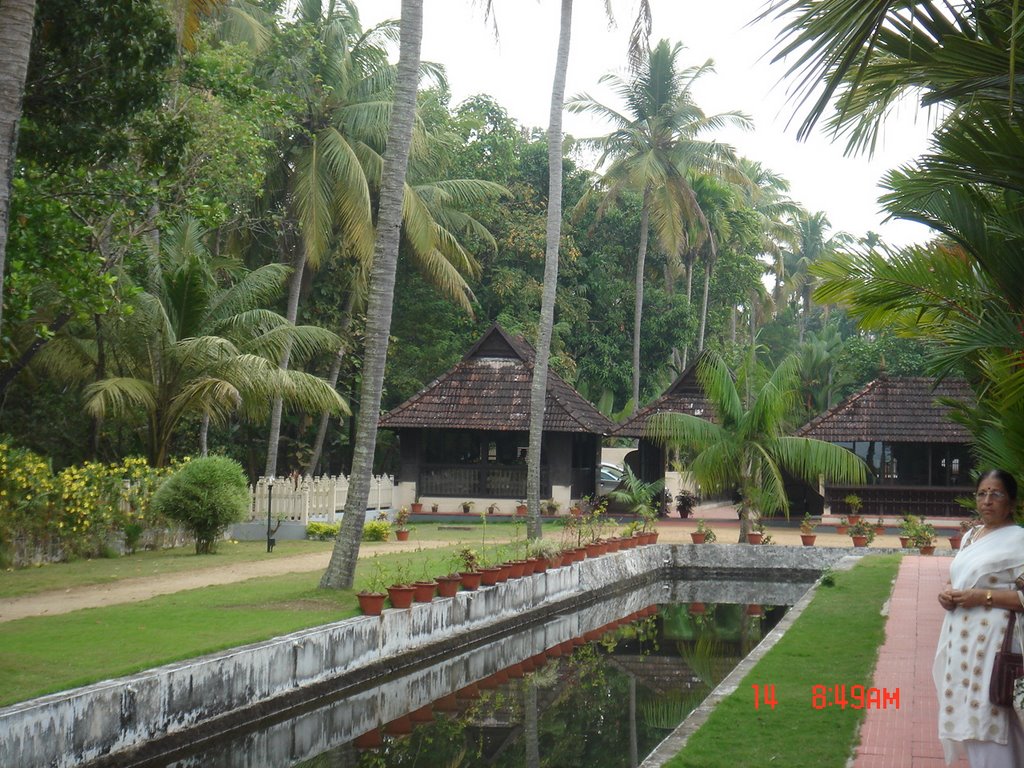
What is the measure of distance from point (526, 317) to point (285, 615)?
25.0m

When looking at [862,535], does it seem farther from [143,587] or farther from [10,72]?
[10,72]

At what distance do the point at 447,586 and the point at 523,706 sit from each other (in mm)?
2254

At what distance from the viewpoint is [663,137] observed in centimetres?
3550

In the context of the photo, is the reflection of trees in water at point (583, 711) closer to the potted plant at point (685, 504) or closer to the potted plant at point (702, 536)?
the potted plant at point (702, 536)

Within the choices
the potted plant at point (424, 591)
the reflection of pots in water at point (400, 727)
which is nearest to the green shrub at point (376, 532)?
the potted plant at point (424, 591)

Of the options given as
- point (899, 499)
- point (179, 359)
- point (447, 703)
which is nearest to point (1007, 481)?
point (447, 703)

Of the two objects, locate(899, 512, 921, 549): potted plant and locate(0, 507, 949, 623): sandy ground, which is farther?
locate(899, 512, 921, 549): potted plant

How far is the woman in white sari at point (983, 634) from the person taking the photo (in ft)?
17.2

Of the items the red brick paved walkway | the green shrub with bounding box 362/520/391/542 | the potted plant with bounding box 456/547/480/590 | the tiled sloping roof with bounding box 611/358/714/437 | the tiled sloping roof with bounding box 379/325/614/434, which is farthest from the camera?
the tiled sloping roof with bounding box 611/358/714/437

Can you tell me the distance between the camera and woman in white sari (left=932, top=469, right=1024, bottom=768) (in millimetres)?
5238

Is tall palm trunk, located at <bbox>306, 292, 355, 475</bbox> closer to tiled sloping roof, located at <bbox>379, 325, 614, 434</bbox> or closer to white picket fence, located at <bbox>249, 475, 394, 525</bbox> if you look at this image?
tiled sloping roof, located at <bbox>379, 325, 614, 434</bbox>

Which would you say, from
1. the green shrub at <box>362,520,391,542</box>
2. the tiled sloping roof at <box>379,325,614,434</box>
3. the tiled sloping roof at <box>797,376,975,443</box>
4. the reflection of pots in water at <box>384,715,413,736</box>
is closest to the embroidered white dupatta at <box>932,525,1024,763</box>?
the reflection of pots in water at <box>384,715,413,736</box>

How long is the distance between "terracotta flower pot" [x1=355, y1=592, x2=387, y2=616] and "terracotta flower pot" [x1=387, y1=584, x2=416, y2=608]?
40cm

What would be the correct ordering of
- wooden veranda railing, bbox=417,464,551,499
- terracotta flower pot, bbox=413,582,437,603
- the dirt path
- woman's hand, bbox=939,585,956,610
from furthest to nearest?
wooden veranda railing, bbox=417,464,551,499, terracotta flower pot, bbox=413,582,437,603, the dirt path, woman's hand, bbox=939,585,956,610
